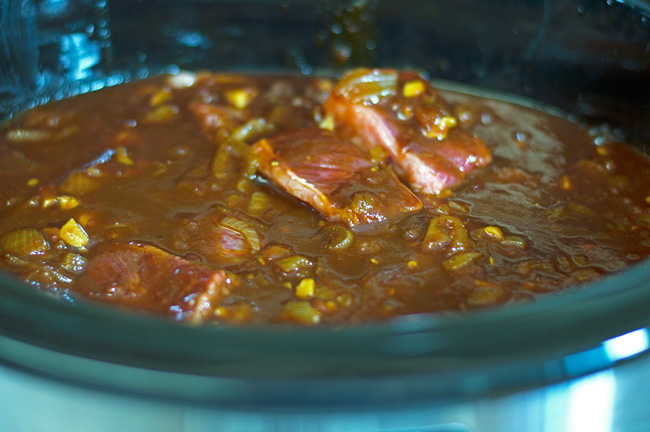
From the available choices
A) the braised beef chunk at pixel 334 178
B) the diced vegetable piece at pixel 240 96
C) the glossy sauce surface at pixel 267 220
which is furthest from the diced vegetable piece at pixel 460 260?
the diced vegetable piece at pixel 240 96

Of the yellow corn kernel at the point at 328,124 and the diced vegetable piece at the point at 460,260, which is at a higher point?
the yellow corn kernel at the point at 328,124

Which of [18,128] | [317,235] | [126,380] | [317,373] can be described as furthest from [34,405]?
[18,128]

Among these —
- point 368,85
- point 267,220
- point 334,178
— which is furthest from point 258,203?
point 368,85

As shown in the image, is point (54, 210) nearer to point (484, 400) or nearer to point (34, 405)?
point (34, 405)

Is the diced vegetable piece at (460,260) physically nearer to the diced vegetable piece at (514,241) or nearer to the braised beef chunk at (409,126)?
the diced vegetable piece at (514,241)

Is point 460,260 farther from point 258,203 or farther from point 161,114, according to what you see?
point 161,114

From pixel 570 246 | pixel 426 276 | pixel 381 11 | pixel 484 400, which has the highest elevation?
pixel 381 11
